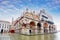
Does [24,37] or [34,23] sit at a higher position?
[34,23]

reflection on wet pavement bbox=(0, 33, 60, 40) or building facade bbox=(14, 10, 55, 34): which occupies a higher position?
building facade bbox=(14, 10, 55, 34)

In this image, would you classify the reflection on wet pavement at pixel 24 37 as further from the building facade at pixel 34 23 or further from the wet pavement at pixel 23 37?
the building facade at pixel 34 23

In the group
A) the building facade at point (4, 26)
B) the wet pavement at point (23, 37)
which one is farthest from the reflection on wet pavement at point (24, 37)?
the building facade at point (4, 26)

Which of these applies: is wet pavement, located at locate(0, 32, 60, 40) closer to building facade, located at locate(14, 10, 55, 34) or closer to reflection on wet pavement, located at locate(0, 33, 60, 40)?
reflection on wet pavement, located at locate(0, 33, 60, 40)

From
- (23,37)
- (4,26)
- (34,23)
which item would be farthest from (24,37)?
(4,26)

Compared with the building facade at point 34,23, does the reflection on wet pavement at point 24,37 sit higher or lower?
lower

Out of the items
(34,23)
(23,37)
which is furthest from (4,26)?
(34,23)

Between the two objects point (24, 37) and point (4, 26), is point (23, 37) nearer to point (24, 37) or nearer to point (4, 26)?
point (24, 37)

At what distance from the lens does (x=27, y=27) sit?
3.00 m

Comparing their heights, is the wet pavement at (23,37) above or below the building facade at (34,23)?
below

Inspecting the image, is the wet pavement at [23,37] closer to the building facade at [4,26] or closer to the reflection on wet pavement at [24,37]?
the reflection on wet pavement at [24,37]

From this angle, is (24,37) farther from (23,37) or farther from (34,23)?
(34,23)

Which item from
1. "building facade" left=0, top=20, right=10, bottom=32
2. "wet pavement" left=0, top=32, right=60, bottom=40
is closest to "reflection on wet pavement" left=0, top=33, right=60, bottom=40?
"wet pavement" left=0, top=32, right=60, bottom=40

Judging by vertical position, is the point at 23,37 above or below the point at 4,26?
below
